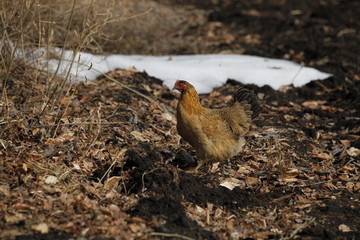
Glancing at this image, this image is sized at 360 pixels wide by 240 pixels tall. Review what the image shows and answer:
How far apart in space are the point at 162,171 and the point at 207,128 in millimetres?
878

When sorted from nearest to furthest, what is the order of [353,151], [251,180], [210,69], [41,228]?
[41,228]
[251,180]
[353,151]
[210,69]

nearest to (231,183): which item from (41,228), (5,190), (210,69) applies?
(41,228)

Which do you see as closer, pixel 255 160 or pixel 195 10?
pixel 255 160

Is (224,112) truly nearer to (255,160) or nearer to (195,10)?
(255,160)

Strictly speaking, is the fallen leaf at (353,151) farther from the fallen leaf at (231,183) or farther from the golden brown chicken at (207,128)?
the fallen leaf at (231,183)

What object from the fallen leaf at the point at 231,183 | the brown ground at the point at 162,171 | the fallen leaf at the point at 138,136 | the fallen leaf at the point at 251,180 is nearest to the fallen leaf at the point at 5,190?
the brown ground at the point at 162,171

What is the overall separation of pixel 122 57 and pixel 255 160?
140 inches

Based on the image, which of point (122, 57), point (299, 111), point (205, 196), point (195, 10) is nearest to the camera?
point (205, 196)

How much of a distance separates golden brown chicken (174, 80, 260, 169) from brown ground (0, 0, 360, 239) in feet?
0.77

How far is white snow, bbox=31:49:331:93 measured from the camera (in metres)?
7.46

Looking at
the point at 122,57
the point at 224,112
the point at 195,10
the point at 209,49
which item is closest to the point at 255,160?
the point at 224,112

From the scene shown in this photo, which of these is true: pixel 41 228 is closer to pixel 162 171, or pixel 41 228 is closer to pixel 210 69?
pixel 162 171

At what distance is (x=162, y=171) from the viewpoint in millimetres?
4164

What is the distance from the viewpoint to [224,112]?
5203 millimetres
